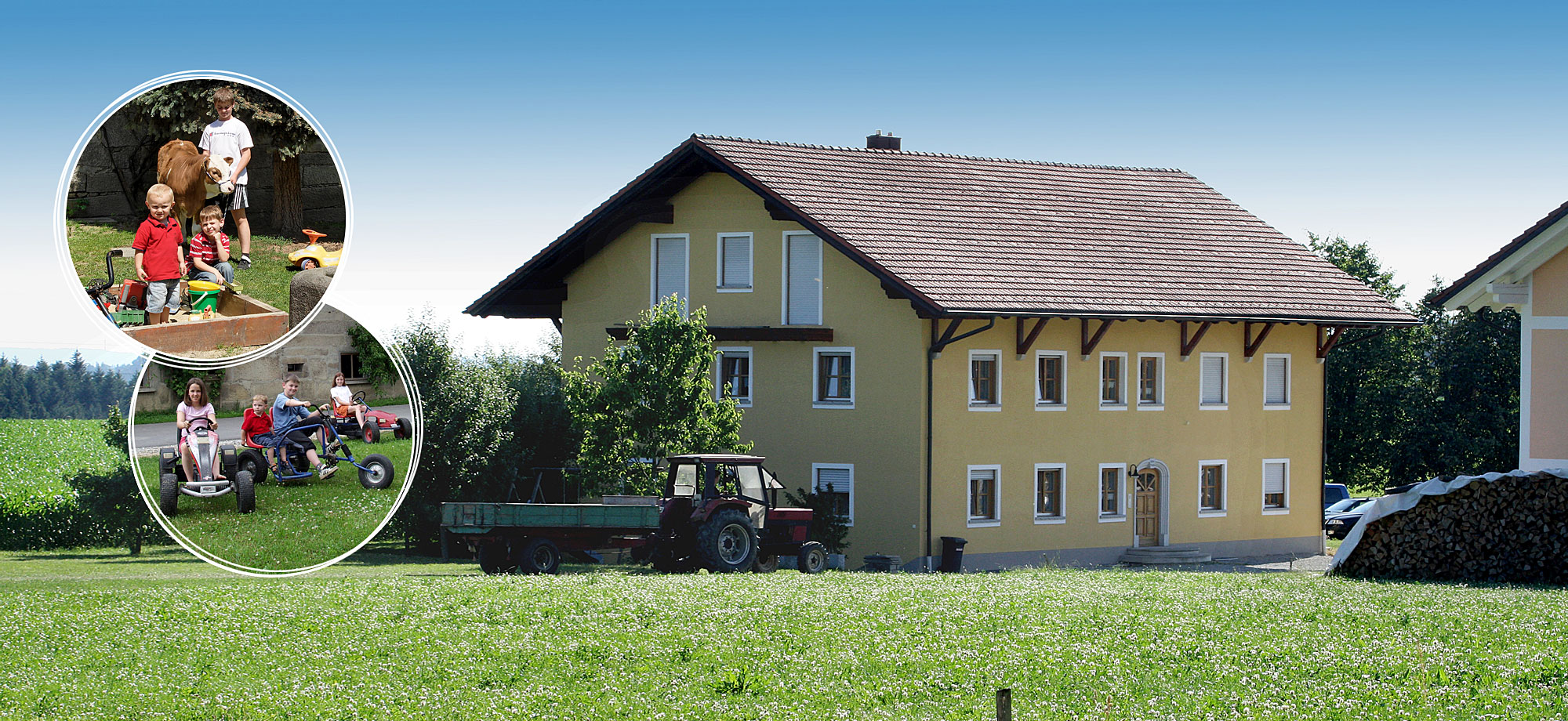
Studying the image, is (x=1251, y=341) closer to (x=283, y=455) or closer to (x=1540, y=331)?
(x=1540, y=331)

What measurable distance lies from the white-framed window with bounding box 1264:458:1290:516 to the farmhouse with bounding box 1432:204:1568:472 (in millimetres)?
A: 9750

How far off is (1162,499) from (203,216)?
87.4 feet

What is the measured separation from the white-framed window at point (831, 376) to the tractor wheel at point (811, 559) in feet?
16.2

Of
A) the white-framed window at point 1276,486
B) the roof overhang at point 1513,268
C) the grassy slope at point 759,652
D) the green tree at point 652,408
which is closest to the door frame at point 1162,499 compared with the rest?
the white-framed window at point 1276,486

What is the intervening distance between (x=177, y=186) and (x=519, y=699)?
5.18m

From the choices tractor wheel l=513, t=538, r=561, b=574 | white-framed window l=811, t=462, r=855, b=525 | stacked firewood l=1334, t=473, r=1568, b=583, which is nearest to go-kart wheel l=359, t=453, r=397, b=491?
tractor wheel l=513, t=538, r=561, b=574

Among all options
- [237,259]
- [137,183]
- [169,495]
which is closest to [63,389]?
[169,495]

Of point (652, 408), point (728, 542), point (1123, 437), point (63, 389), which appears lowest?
point (728, 542)

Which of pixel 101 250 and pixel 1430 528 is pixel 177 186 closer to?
pixel 101 250

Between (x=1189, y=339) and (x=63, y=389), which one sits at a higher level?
(x=1189, y=339)

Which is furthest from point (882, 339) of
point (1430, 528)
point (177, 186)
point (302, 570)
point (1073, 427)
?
point (177, 186)

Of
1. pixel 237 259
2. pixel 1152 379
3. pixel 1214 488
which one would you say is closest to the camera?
pixel 237 259

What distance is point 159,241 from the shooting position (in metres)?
7.89

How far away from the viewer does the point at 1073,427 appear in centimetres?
3072
